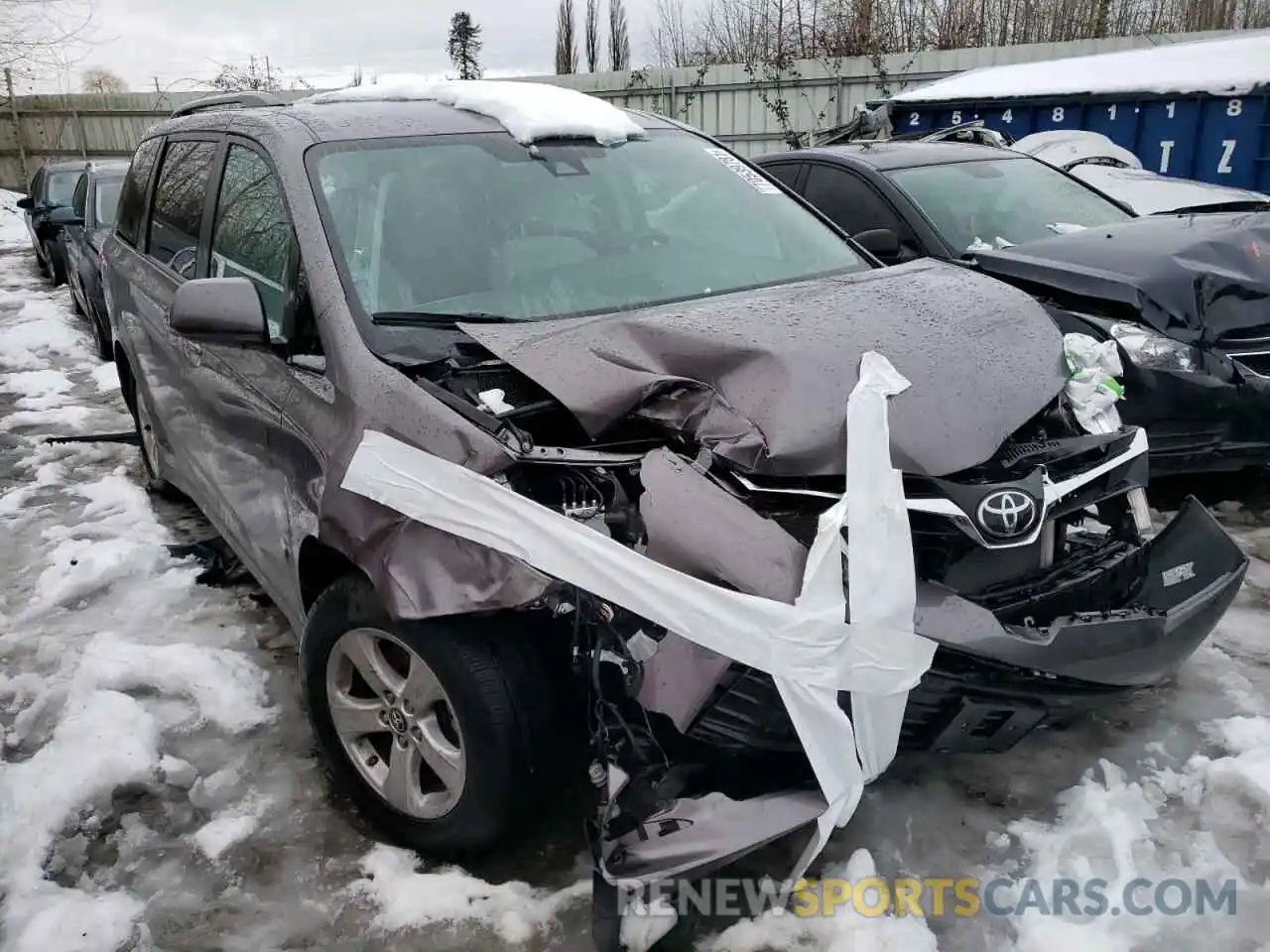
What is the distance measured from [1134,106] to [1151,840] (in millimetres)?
8607

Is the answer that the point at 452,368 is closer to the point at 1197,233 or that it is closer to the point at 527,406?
the point at 527,406

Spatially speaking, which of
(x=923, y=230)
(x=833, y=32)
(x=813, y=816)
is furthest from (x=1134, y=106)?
(x=833, y=32)

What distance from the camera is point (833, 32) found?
19.8m

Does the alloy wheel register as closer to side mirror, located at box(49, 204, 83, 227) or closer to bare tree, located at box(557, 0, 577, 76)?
side mirror, located at box(49, 204, 83, 227)

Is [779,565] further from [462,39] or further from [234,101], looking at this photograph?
[462,39]

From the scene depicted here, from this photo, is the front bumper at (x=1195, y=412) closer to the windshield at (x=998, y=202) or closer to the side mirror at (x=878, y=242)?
the side mirror at (x=878, y=242)

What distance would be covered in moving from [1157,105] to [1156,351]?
6.43 metres

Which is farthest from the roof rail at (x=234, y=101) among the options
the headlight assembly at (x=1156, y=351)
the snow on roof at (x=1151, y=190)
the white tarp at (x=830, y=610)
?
the snow on roof at (x=1151, y=190)

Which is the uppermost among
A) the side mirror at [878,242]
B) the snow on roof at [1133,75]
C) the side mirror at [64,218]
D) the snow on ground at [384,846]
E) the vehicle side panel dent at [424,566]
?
the snow on roof at [1133,75]

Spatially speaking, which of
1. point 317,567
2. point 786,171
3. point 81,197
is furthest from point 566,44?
point 317,567

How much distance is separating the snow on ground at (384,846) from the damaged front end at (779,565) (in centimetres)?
40

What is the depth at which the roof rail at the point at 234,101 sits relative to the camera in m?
3.85

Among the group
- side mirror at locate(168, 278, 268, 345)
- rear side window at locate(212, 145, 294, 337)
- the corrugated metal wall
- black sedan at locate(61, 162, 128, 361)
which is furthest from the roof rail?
the corrugated metal wall

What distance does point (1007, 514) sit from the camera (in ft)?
6.79
